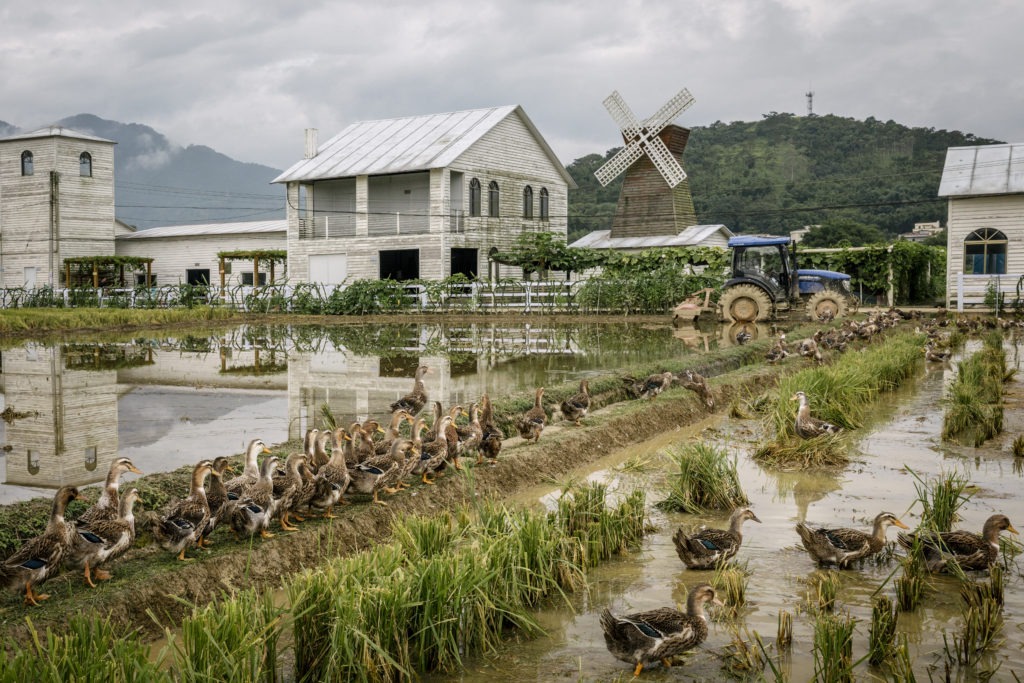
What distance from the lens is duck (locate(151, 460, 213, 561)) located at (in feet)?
19.3

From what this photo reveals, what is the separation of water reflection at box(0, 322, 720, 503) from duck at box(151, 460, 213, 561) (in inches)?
105

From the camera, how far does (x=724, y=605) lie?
5660 millimetres

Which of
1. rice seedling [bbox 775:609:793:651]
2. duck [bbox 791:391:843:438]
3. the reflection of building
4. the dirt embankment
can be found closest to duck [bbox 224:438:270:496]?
the dirt embankment

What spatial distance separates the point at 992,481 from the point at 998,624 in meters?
3.87

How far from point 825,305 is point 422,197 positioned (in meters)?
19.0

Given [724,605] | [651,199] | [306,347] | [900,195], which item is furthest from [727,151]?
[724,605]

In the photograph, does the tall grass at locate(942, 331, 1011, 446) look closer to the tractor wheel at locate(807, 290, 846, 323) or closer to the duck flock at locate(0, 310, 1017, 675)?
the duck flock at locate(0, 310, 1017, 675)

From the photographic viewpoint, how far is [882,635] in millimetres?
4820

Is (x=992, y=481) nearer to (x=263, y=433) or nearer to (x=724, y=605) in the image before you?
(x=724, y=605)

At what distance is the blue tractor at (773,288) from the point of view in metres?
28.8

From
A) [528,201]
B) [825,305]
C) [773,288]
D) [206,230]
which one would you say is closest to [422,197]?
[528,201]

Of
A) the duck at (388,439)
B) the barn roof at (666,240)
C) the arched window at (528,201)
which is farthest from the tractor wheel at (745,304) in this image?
the duck at (388,439)

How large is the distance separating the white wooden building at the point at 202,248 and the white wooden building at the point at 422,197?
4.73 meters

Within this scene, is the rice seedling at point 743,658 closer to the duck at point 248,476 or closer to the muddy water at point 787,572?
the muddy water at point 787,572
